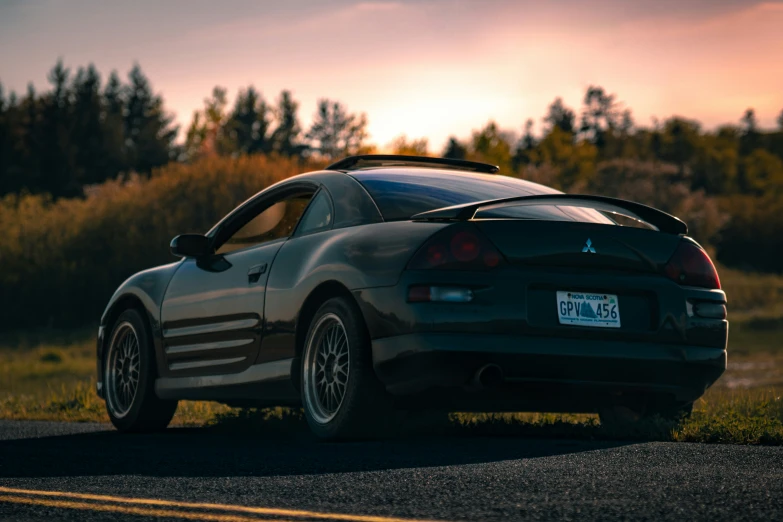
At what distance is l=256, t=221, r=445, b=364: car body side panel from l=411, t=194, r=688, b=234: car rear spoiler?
9 centimetres

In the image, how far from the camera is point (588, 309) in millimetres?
5984

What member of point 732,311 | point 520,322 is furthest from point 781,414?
point 732,311

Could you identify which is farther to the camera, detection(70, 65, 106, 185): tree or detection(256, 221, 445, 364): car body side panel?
detection(70, 65, 106, 185): tree

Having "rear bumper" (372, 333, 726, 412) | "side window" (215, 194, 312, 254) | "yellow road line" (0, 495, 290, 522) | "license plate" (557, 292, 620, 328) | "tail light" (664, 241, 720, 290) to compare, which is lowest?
"yellow road line" (0, 495, 290, 522)

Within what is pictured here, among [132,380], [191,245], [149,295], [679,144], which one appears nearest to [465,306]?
[191,245]

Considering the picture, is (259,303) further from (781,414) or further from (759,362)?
(759,362)

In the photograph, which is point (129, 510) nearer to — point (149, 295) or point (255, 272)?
point (255, 272)

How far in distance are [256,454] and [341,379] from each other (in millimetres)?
673

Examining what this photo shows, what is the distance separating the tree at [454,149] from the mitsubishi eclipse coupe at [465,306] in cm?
10060

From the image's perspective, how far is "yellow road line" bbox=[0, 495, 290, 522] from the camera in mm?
3777

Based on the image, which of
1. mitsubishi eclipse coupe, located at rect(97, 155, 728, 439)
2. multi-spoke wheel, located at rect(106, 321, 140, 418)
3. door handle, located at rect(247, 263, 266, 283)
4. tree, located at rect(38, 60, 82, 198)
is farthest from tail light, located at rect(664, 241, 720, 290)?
tree, located at rect(38, 60, 82, 198)

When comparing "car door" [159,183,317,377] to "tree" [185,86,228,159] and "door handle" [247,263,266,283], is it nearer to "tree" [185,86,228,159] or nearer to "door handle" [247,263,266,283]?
"door handle" [247,263,266,283]

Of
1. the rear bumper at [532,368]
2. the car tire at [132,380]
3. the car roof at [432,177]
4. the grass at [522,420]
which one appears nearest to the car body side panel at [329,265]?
the rear bumper at [532,368]

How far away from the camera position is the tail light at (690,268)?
20.6 ft
